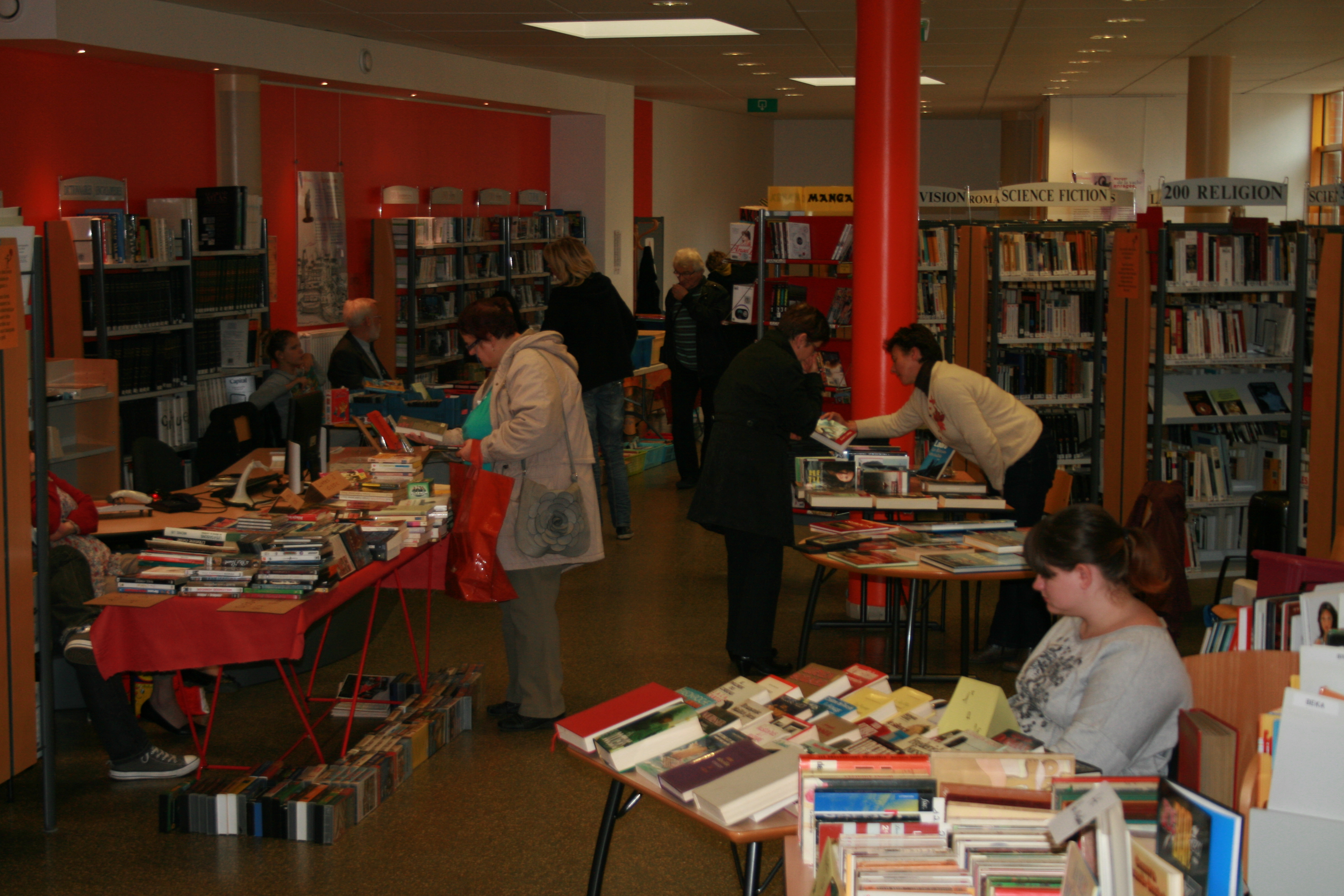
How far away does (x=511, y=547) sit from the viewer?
4395 mm

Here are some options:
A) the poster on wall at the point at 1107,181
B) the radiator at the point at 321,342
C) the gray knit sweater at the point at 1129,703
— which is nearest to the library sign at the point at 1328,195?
the gray knit sweater at the point at 1129,703

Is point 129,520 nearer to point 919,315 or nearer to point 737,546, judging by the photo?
point 737,546

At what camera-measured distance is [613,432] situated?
7.60 metres

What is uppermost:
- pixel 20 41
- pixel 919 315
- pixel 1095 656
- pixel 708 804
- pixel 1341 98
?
pixel 1341 98

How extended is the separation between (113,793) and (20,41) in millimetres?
4328

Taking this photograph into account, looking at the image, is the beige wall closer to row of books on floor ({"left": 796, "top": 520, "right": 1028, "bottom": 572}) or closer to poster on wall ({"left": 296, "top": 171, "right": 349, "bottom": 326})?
poster on wall ({"left": 296, "top": 171, "right": 349, "bottom": 326})

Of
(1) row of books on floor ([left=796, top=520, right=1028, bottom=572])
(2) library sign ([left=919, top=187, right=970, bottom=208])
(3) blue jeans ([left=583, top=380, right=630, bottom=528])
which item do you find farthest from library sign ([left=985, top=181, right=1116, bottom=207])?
(1) row of books on floor ([left=796, top=520, right=1028, bottom=572])

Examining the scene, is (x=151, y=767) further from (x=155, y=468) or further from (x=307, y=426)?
(x=307, y=426)

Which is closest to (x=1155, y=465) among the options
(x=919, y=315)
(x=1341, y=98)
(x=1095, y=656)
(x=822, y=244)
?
(x=919, y=315)

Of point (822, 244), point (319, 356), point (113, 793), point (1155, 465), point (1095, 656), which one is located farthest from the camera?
point (319, 356)

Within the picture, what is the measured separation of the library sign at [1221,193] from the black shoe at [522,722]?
4.15 m

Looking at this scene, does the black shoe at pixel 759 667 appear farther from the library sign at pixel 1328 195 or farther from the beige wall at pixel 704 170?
the beige wall at pixel 704 170

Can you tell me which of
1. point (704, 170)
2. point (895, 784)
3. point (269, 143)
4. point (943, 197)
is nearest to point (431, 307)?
point (269, 143)

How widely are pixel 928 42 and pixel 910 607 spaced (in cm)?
618
